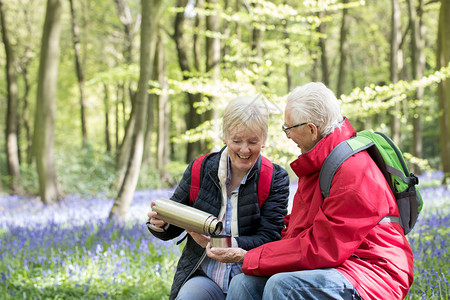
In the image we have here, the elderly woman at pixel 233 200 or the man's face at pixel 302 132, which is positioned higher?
the man's face at pixel 302 132

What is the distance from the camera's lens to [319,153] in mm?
2299

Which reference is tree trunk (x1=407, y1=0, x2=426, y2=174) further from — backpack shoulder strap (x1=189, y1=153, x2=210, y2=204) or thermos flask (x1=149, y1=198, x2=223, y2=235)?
thermos flask (x1=149, y1=198, x2=223, y2=235)

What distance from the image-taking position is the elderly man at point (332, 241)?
6.93 ft

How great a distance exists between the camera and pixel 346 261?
2186 mm

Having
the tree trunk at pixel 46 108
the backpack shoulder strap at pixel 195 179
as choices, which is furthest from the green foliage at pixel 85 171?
the backpack shoulder strap at pixel 195 179

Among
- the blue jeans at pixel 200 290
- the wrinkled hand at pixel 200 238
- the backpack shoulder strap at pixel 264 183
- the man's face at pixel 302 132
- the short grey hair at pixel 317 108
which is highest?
the short grey hair at pixel 317 108

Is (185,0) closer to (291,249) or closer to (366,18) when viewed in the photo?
(366,18)

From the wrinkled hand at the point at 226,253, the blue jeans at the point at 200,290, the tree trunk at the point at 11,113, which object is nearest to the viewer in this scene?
the wrinkled hand at the point at 226,253

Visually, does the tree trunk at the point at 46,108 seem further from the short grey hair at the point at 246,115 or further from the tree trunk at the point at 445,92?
the short grey hair at the point at 246,115

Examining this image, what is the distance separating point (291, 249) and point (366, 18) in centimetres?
2130

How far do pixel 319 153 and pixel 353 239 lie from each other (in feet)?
1.47

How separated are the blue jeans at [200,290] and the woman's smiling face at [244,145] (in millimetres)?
709

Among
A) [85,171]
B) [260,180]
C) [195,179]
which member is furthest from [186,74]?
[85,171]

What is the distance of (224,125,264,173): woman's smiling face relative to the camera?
2.77 m
